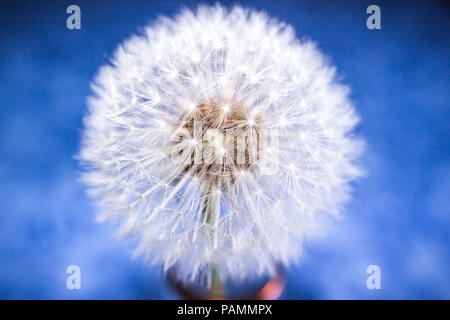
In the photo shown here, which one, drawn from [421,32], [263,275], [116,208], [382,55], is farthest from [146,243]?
[421,32]

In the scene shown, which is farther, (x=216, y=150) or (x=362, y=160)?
(x=362, y=160)

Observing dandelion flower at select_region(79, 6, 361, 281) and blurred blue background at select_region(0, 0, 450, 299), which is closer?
dandelion flower at select_region(79, 6, 361, 281)

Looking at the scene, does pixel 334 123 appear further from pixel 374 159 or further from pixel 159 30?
pixel 159 30

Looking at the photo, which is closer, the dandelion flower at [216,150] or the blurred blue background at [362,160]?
the dandelion flower at [216,150]
